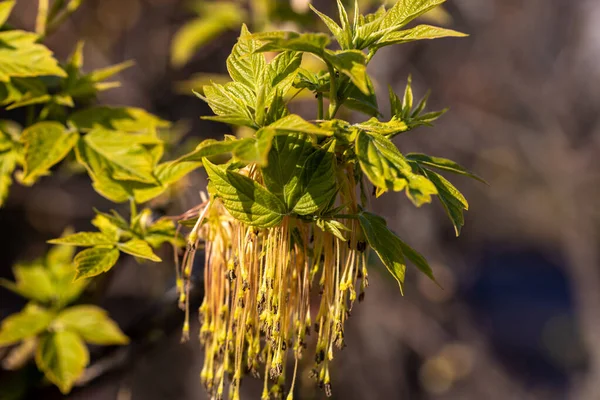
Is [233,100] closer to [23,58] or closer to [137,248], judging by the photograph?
[137,248]

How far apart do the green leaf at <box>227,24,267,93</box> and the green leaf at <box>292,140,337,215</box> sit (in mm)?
151

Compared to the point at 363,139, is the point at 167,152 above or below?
below

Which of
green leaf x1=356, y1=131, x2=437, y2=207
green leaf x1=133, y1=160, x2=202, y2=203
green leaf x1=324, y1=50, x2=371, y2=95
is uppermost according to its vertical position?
green leaf x1=324, y1=50, x2=371, y2=95

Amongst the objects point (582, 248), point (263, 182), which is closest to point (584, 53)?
point (582, 248)

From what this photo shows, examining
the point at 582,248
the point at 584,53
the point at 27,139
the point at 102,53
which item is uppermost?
the point at 27,139

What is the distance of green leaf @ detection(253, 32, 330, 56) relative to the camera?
2.48 feet

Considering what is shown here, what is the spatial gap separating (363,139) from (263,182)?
0.21m

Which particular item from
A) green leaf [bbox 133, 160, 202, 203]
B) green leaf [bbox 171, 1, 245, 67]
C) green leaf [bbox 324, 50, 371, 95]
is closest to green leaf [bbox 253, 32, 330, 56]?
green leaf [bbox 324, 50, 371, 95]

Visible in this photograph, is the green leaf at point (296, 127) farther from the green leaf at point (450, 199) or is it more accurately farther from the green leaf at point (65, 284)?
the green leaf at point (65, 284)

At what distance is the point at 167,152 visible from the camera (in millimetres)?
1740

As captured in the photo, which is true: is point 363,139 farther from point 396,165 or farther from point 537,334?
point 537,334

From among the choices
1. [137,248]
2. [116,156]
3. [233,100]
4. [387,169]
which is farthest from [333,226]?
[116,156]

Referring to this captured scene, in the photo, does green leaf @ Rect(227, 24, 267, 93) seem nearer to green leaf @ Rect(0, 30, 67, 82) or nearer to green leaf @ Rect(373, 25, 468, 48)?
green leaf @ Rect(373, 25, 468, 48)

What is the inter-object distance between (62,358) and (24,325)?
0.13 m
